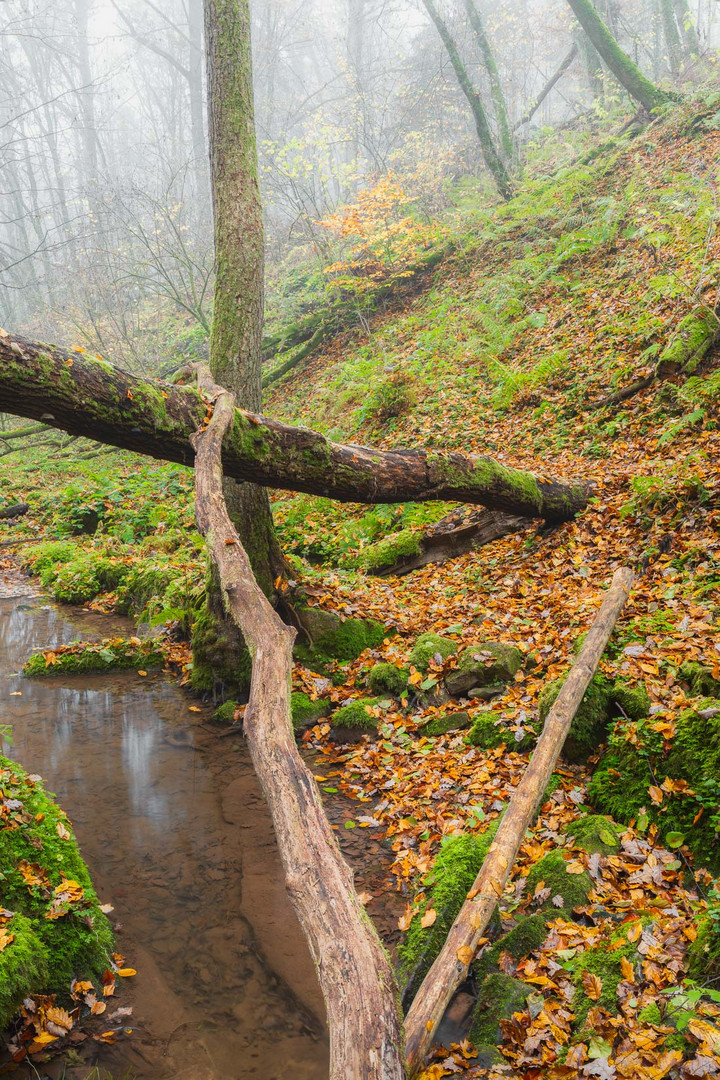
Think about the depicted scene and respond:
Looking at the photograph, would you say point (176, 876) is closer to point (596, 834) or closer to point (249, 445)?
point (596, 834)

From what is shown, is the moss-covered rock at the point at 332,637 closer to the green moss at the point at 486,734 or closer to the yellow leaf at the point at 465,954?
the green moss at the point at 486,734

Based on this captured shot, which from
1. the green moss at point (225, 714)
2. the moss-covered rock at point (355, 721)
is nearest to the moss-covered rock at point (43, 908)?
the green moss at point (225, 714)

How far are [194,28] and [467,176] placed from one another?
17.8 meters

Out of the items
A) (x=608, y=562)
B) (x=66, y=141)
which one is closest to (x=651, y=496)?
(x=608, y=562)

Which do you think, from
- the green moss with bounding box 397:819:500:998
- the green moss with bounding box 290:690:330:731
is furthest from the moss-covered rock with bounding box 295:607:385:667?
the green moss with bounding box 397:819:500:998

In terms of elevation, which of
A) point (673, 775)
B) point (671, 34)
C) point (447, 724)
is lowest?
point (447, 724)

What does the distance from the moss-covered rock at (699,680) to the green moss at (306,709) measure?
10.8ft

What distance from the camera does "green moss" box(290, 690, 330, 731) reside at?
243 inches

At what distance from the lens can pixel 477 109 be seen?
16.4 meters

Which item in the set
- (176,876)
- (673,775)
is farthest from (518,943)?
(176,876)

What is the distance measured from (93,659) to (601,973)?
6617mm

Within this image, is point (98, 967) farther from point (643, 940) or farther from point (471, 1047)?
point (643, 940)

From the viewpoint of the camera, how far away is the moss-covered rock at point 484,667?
5.75 metres

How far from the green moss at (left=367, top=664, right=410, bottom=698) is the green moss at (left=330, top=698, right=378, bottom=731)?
0.17 metres
